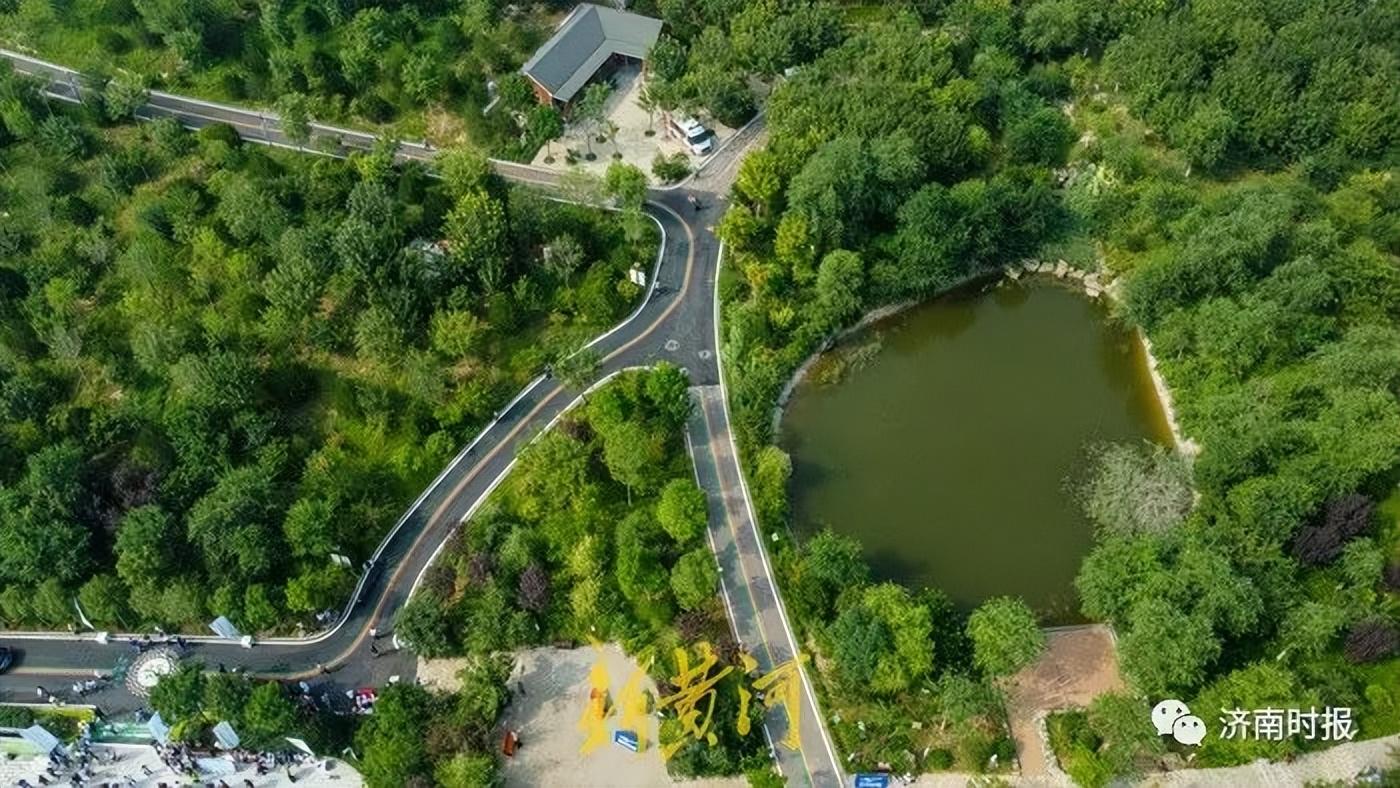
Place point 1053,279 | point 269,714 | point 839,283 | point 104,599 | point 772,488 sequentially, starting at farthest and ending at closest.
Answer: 1. point 1053,279
2. point 839,283
3. point 772,488
4. point 104,599
5. point 269,714

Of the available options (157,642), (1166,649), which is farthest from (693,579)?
(157,642)

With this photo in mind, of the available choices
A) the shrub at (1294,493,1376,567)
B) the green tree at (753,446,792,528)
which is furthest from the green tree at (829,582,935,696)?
the shrub at (1294,493,1376,567)

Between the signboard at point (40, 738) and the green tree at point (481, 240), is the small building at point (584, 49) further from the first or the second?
the signboard at point (40, 738)

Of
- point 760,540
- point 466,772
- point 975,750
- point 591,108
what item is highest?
point 591,108

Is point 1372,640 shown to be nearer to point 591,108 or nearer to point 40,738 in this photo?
point 591,108

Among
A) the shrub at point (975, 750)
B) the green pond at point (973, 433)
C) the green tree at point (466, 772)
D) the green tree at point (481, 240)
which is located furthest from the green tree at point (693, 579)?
the green tree at point (481, 240)

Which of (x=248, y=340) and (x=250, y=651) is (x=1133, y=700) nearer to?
(x=250, y=651)

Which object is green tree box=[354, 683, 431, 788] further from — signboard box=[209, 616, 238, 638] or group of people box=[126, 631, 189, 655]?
group of people box=[126, 631, 189, 655]
